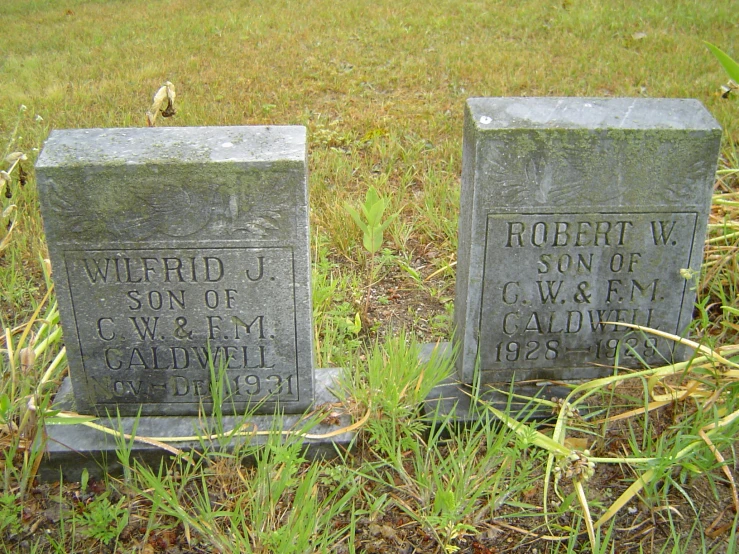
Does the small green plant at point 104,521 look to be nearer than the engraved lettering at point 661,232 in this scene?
Yes

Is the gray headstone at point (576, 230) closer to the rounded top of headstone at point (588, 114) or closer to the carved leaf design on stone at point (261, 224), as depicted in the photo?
the rounded top of headstone at point (588, 114)

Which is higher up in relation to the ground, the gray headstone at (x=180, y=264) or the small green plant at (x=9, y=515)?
the gray headstone at (x=180, y=264)

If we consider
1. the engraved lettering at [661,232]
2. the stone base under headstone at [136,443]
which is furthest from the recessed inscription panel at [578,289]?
the stone base under headstone at [136,443]

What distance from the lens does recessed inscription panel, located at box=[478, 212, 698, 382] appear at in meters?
2.40

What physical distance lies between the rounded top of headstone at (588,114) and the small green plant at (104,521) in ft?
5.13

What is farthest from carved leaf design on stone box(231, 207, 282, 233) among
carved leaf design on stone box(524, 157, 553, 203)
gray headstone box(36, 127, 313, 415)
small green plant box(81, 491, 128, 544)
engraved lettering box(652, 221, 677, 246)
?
engraved lettering box(652, 221, 677, 246)

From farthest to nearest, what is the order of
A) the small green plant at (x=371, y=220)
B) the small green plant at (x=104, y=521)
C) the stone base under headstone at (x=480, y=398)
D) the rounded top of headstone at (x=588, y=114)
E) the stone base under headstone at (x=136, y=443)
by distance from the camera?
the small green plant at (x=371, y=220)
the stone base under headstone at (x=480, y=398)
the stone base under headstone at (x=136, y=443)
the rounded top of headstone at (x=588, y=114)
the small green plant at (x=104, y=521)

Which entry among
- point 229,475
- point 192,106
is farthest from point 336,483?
point 192,106

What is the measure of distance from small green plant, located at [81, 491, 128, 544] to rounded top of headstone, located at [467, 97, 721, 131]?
1.56 m

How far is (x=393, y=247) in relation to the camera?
3.87 metres

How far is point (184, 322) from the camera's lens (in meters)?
2.38

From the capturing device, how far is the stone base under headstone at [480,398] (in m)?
2.52

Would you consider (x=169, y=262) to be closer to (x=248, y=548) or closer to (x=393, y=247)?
(x=248, y=548)

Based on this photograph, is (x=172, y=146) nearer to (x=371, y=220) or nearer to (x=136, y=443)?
(x=136, y=443)
